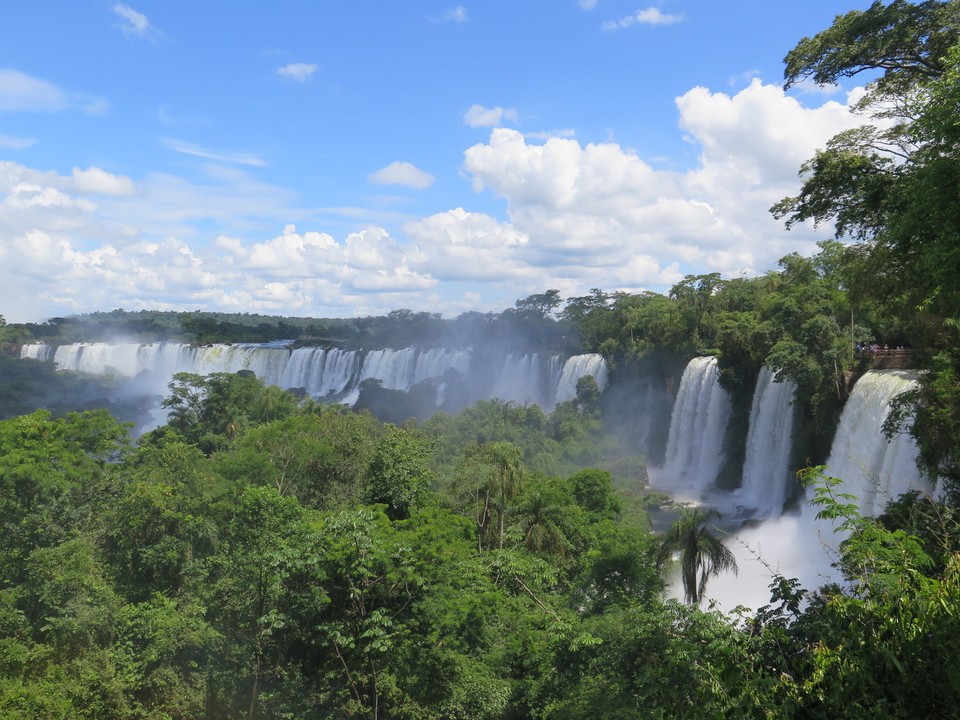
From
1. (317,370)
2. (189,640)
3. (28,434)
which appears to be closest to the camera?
(189,640)

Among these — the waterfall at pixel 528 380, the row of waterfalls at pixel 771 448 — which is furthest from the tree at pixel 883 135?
the waterfall at pixel 528 380

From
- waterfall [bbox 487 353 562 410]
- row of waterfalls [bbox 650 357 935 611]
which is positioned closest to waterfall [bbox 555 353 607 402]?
waterfall [bbox 487 353 562 410]

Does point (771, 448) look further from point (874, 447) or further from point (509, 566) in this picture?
point (509, 566)

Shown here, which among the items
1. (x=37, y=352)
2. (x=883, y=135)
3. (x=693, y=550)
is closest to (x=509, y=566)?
(x=693, y=550)

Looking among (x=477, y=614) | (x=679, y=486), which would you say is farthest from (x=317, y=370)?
(x=477, y=614)

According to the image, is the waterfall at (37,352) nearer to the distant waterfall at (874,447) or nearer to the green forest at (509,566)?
the green forest at (509,566)

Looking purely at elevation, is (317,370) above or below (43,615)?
above

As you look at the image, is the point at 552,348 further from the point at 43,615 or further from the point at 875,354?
the point at 43,615
